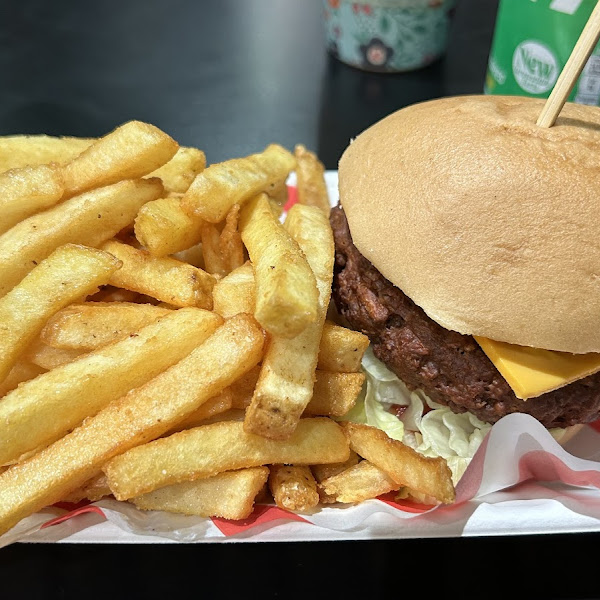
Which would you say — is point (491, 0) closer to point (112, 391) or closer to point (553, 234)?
point (553, 234)

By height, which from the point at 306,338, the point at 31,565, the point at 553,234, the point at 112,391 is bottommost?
the point at 31,565

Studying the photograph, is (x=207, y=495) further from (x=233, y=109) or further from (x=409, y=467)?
(x=233, y=109)

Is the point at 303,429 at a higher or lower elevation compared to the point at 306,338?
lower

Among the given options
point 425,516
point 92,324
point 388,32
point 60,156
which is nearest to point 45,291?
point 92,324

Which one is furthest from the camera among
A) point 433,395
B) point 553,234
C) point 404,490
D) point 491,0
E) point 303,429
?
point 491,0

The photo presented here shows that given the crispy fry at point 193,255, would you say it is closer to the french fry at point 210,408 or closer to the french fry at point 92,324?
the french fry at point 92,324

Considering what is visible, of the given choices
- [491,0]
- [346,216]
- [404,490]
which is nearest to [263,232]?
[346,216]
